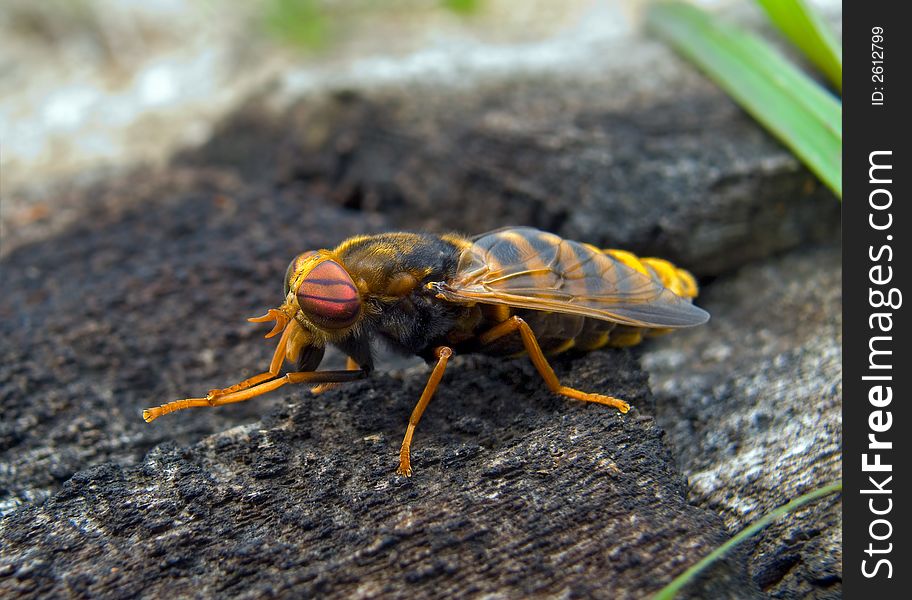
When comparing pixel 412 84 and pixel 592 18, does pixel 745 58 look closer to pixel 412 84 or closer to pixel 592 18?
pixel 412 84

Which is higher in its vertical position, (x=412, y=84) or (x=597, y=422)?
(x=412, y=84)

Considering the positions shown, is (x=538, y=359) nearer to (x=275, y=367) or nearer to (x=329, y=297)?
(x=329, y=297)

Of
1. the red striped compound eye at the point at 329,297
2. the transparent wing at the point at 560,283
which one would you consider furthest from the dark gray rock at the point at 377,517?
the transparent wing at the point at 560,283

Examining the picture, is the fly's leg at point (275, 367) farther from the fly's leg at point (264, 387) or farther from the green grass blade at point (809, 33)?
the green grass blade at point (809, 33)

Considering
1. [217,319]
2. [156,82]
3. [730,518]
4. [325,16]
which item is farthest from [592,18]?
[730,518]
